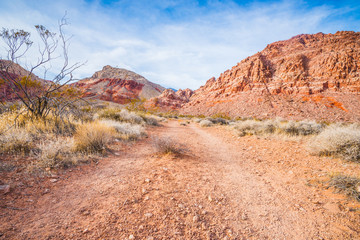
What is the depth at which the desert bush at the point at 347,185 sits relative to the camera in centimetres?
214

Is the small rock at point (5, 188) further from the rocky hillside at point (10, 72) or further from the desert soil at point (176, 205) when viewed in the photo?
the rocky hillside at point (10, 72)

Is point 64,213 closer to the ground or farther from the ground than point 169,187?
farther from the ground

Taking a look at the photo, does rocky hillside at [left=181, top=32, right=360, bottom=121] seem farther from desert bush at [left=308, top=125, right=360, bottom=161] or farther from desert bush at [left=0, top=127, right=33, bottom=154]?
desert bush at [left=0, top=127, right=33, bottom=154]

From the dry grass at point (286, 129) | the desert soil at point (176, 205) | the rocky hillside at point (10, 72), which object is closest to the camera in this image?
the desert soil at point (176, 205)

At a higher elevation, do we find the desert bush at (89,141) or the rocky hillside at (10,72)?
the rocky hillside at (10,72)

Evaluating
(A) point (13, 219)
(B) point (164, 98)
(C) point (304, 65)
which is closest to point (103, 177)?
(A) point (13, 219)

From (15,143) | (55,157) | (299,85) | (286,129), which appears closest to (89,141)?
(55,157)

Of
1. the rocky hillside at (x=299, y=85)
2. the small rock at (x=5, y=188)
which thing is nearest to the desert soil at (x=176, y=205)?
the small rock at (x=5, y=188)

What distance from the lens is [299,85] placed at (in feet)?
112

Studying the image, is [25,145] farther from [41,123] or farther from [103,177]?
[103,177]

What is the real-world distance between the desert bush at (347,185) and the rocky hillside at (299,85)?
30.0 m

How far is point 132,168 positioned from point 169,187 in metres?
1.18

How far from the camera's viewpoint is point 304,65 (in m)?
37.8

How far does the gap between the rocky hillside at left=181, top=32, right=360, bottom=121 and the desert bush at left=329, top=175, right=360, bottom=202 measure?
98.4 feet
